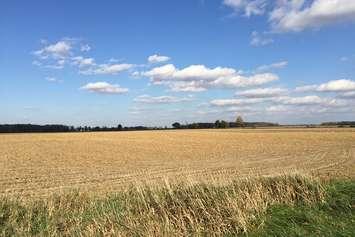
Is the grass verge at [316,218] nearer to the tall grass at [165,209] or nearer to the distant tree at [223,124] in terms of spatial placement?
the tall grass at [165,209]

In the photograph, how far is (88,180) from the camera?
80.3ft

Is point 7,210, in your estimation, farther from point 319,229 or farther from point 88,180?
point 88,180

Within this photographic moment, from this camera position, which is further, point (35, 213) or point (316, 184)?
point (316, 184)

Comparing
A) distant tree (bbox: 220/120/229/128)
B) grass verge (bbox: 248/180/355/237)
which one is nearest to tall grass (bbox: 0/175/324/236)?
grass verge (bbox: 248/180/355/237)

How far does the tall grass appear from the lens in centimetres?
797

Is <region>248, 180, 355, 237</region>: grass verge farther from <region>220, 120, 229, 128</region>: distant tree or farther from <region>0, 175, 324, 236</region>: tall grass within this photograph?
<region>220, 120, 229, 128</region>: distant tree

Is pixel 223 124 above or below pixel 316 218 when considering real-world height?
above

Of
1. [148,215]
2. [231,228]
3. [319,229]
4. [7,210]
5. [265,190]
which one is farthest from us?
[265,190]

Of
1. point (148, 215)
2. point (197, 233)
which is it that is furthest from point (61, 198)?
point (197, 233)

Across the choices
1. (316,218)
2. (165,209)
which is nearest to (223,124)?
(165,209)

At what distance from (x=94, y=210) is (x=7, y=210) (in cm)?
182

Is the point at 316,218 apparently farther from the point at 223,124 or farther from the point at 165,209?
the point at 223,124

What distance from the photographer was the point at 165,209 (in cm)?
914

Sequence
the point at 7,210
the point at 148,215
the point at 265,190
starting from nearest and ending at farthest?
the point at 148,215 < the point at 7,210 < the point at 265,190
